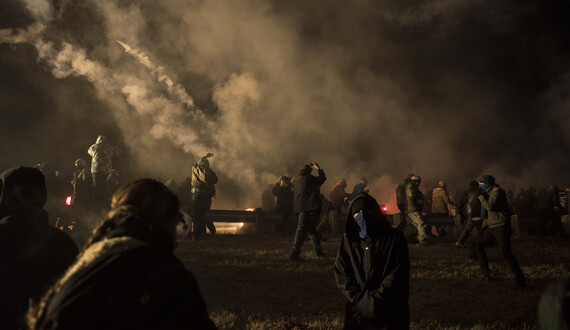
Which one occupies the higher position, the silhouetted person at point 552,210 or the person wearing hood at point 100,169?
the person wearing hood at point 100,169

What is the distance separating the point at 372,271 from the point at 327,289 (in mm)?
3153

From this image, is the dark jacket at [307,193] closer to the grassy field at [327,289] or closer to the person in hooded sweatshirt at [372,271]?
the grassy field at [327,289]

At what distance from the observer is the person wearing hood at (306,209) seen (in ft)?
27.6

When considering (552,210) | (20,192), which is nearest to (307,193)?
(20,192)

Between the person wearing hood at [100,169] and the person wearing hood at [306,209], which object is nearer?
the person wearing hood at [306,209]

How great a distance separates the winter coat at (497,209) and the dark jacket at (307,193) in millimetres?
3326

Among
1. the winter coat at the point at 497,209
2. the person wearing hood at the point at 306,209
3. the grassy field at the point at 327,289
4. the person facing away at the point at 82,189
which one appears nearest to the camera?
the grassy field at the point at 327,289

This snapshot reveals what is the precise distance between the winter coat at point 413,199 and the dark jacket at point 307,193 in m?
3.47

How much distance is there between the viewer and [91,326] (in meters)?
1.40

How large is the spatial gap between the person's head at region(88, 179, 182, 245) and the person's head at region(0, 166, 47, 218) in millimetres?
1218

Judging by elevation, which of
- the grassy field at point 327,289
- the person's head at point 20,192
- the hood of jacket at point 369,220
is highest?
the person's head at point 20,192

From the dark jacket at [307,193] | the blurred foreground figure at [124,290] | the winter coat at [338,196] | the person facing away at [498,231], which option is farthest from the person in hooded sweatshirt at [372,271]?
the winter coat at [338,196]

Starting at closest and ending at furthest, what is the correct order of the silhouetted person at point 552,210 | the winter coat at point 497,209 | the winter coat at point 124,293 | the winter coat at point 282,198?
the winter coat at point 124,293 → the winter coat at point 497,209 → the winter coat at point 282,198 → the silhouetted person at point 552,210

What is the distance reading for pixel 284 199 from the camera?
45.2 feet
